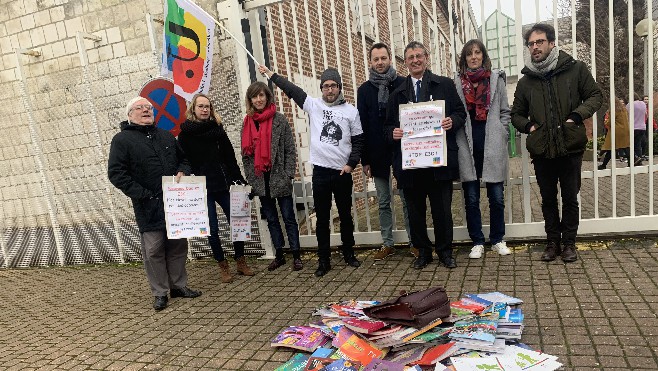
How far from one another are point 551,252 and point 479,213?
0.77 metres

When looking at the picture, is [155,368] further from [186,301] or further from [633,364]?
[633,364]

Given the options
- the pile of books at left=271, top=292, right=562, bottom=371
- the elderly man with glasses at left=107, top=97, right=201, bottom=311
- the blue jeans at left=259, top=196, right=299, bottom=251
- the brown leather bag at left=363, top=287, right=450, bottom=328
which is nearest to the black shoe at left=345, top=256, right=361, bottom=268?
the blue jeans at left=259, top=196, right=299, bottom=251

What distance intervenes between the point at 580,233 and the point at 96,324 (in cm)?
478

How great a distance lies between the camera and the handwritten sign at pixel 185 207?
14.1 feet

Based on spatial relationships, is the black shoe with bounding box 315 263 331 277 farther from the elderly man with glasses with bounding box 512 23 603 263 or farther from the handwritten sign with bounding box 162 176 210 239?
the elderly man with glasses with bounding box 512 23 603 263

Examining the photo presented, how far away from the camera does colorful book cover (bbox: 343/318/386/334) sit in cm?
299

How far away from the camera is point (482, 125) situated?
4512 millimetres

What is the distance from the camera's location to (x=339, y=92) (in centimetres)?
464

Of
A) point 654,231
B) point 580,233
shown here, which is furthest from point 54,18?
point 654,231

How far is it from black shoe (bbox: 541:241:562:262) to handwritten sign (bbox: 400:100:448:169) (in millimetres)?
1300

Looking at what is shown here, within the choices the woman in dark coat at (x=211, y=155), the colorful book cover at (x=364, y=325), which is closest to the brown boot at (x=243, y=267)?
the woman in dark coat at (x=211, y=155)

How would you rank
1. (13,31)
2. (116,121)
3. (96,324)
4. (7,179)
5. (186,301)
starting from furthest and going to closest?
(7,179), (13,31), (116,121), (186,301), (96,324)

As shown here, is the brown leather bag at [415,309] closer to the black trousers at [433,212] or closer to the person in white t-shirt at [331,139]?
the black trousers at [433,212]

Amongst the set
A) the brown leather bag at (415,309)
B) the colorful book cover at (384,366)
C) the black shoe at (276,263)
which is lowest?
the black shoe at (276,263)
